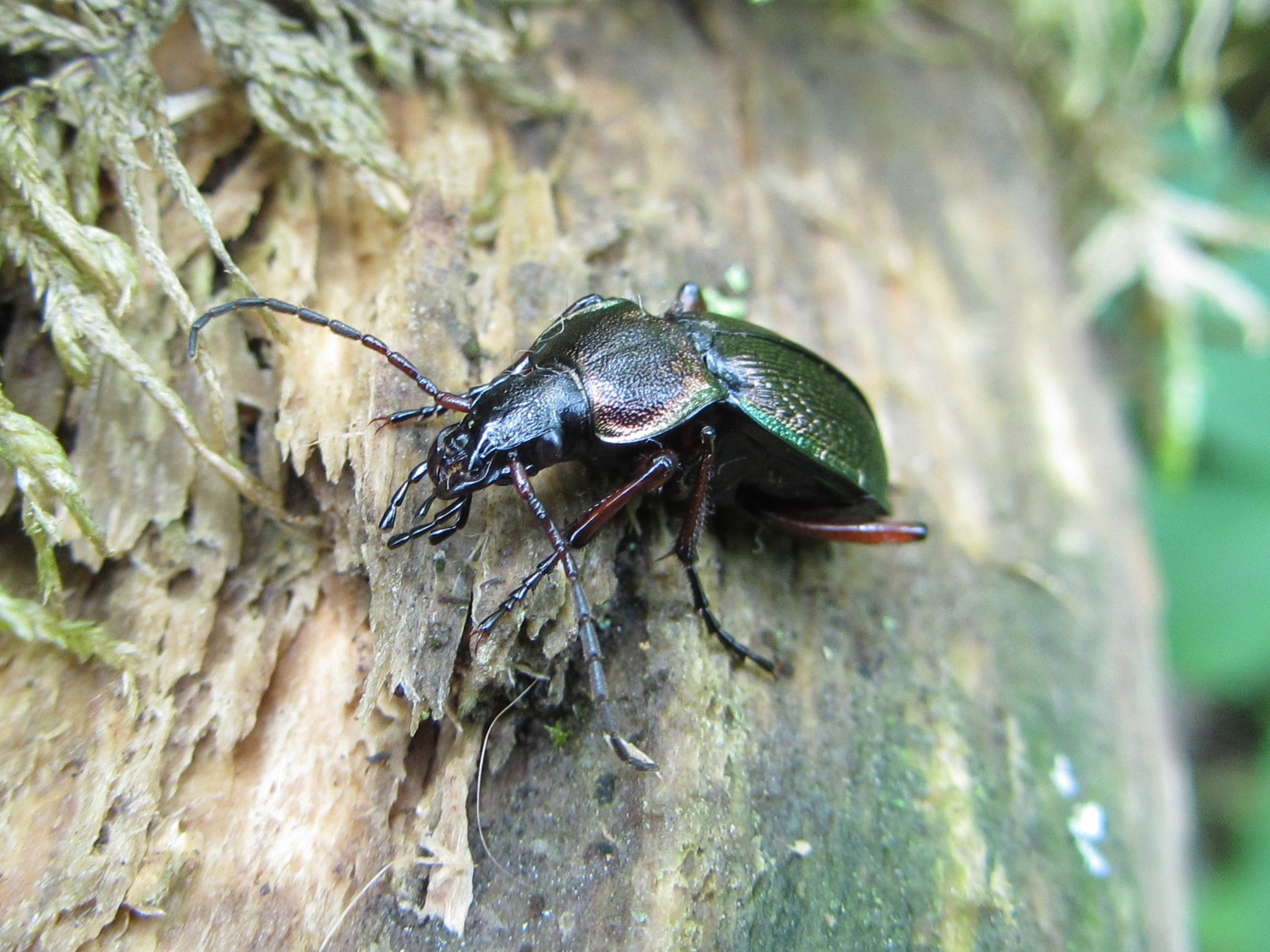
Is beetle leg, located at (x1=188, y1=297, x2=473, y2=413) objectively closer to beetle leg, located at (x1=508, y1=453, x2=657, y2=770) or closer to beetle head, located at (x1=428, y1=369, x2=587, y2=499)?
beetle head, located at (x1=428, y1=369, x2=587, y2=499)

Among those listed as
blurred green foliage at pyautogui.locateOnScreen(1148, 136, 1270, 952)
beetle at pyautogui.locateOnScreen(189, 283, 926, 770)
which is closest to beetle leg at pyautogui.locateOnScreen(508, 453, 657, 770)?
beetle at pyautogui.locateOnScreen(189, 283, 926, 770)

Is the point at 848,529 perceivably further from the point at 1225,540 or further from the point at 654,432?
the point at 1225,540

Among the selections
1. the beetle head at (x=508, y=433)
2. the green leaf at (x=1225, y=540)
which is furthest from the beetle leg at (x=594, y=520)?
the green leaf at (x=1225, y=540)

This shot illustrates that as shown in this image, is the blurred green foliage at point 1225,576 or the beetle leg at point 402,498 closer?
the beetle leg at point 402,498

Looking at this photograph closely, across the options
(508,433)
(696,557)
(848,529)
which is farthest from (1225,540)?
(508,433)

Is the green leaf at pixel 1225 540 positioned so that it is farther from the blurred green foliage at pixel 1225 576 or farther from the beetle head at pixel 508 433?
the beetle head at pixel 508 433

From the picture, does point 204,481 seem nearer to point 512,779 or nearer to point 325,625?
point 325,625

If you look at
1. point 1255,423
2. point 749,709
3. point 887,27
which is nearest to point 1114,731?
point 749,709
